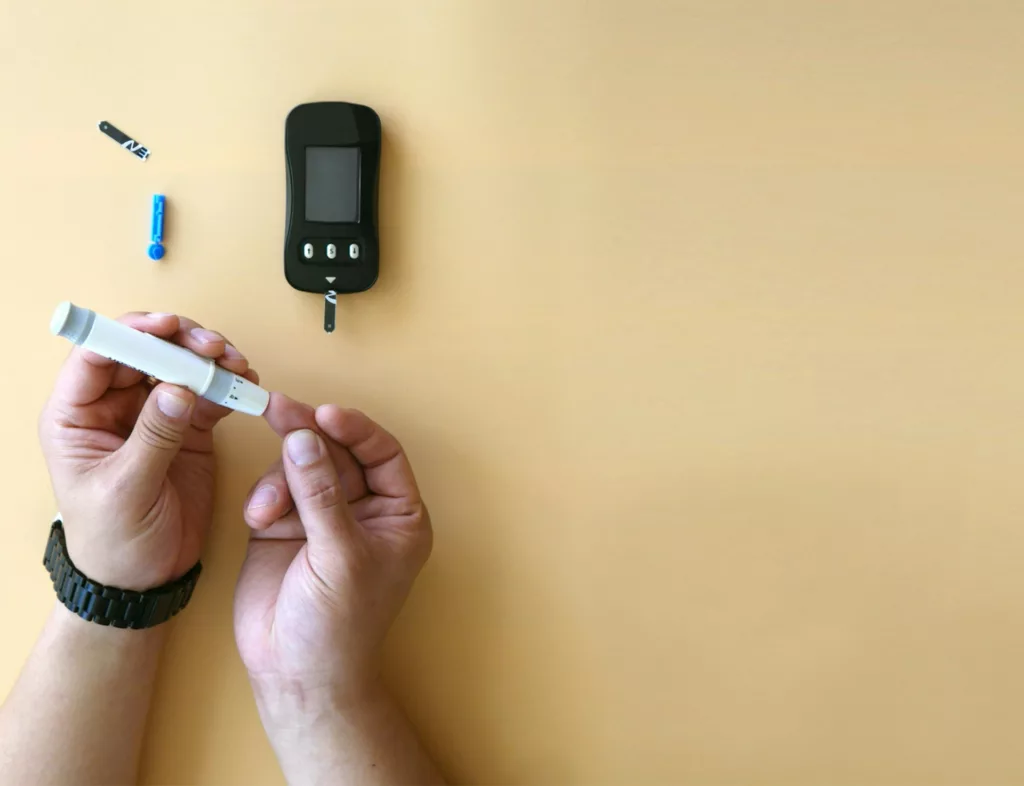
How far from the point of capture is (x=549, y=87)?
2.41 feet

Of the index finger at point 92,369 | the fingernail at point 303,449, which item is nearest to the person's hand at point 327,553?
the fingernail at point 303,449

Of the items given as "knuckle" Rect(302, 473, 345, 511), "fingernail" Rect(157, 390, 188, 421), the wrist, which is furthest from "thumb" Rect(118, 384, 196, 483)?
the wrist

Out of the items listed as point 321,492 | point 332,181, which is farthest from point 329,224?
point 321,492

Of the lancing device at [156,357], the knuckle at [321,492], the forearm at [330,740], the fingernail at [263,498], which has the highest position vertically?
the lancing device at [156,357]

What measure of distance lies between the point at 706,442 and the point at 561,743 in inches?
12.5

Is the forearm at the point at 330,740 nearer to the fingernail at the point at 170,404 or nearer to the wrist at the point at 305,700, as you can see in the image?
the wrist at the point at 305,700

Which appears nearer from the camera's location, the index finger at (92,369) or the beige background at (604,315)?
the index finger at (92,369)

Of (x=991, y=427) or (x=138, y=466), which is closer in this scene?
(x=138, y=466)

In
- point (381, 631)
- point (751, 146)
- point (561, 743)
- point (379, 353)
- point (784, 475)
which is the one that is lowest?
point (561, 743)

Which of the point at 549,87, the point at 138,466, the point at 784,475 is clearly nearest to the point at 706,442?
the point at 784,475

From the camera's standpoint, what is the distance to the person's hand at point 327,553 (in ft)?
2.02

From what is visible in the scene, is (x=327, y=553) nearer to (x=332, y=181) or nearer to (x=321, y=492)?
(x=321, y=492)

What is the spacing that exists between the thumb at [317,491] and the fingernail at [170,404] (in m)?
0.08

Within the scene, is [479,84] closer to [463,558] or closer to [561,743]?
[463,558]
